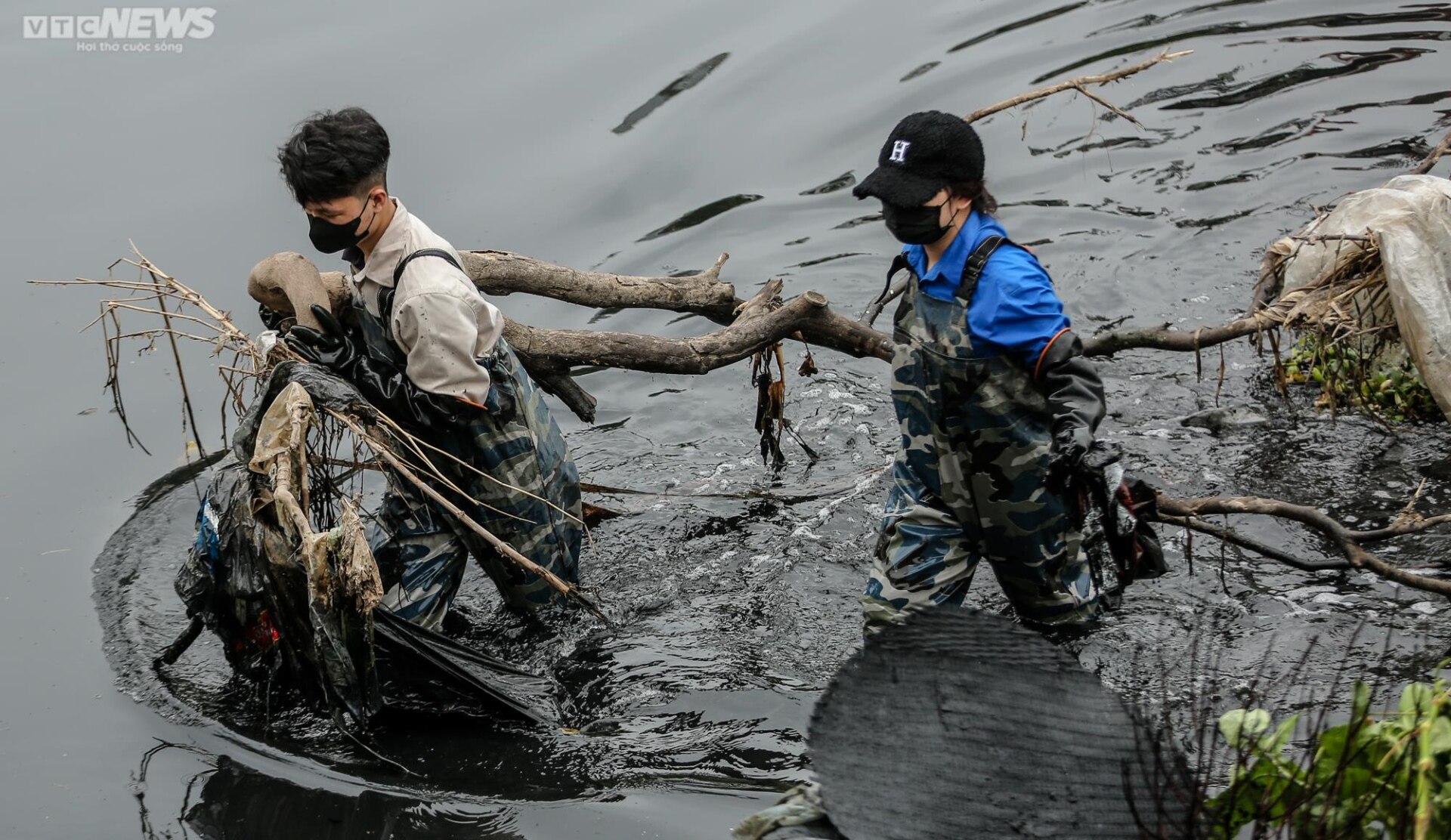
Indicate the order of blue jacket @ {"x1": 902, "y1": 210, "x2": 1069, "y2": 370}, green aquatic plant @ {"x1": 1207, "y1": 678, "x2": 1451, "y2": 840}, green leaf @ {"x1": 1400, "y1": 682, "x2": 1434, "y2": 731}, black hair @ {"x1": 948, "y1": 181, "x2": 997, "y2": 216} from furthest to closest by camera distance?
black hair @ {"x1": 948, "y1": 181, "x2": 997, "y2": 216}
blue jacket @ {"x1": 902, "y1": 210, "x2": 1069, "y2": 370}
green leaf @ {"x1": 1400, "y1": 682, "x2": 1434, "y2": 731}
green aquatic plant @ {"x1": 1207, "y1": 678, "x2": 1451, "y2": 840}

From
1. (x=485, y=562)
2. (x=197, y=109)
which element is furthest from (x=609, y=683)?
(x=197, y=109)

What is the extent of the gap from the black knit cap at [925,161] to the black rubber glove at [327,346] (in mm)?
1779

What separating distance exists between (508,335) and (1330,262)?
3691mm

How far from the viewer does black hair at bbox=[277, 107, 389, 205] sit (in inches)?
156

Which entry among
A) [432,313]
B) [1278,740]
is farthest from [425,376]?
[1278,740]

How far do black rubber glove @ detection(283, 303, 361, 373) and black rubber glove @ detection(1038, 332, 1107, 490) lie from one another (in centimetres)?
225

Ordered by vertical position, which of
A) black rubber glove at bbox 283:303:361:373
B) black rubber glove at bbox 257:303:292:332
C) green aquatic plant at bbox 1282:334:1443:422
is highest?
→ black rubber glove at bbox 257:303:292:332

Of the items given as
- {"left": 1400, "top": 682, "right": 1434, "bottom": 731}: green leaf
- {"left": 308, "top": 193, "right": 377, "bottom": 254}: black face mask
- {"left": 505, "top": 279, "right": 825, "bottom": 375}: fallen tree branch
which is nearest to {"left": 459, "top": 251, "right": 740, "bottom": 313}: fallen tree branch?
{"left": 505, "top": 279, "right": 825, "bottom": 375}: fallen tree branch

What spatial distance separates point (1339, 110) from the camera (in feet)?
29.1

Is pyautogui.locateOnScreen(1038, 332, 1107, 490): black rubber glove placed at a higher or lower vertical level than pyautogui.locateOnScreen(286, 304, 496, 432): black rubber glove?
lower

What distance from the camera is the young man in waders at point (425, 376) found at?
13.3ft

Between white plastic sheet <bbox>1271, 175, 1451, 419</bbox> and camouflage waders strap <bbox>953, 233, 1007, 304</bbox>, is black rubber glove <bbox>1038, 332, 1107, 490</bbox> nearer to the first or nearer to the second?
camouflage waders strap <bbox>953, 233, 1007, 304</bbox>

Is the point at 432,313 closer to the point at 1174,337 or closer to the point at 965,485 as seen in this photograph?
the point at 965,485

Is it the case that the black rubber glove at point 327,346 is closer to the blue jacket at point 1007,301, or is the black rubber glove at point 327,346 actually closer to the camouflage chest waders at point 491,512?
the camouflage chest waders at point 491,512
